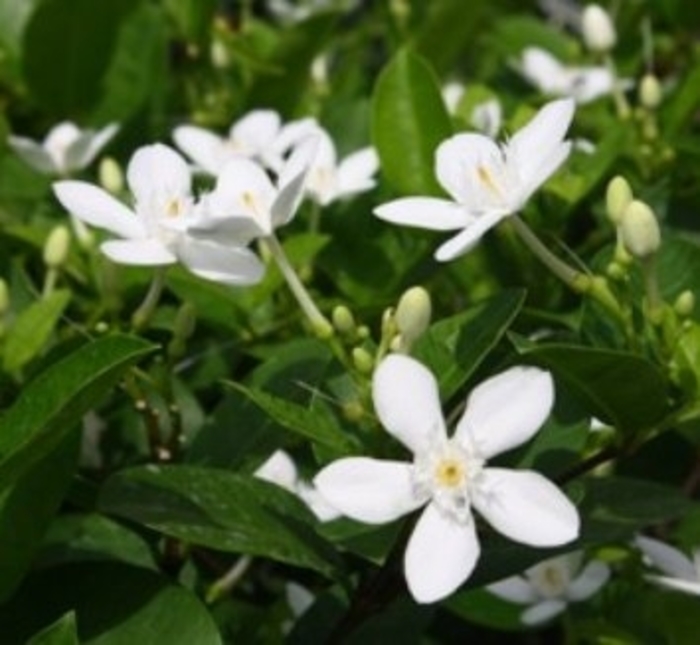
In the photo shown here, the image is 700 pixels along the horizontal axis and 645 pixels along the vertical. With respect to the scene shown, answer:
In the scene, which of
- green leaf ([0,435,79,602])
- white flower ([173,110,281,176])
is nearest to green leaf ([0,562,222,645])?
green leaf ([0,435,79,602])

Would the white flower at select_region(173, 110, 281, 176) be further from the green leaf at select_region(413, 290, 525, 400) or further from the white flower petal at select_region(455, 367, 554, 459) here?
the white flower petal at select_region(455, 367, 554, 459)

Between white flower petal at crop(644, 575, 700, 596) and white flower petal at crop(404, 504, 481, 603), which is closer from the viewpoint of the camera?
white flower petal at crop(404, 504, 481, 603)

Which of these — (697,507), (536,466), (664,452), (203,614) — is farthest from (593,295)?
(664,452)

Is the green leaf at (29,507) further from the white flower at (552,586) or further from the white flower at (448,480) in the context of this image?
the white flower at (552,586)

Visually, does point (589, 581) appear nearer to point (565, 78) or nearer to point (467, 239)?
point (467, 239)

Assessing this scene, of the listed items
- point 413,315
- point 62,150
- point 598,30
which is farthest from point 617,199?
point 598,30
